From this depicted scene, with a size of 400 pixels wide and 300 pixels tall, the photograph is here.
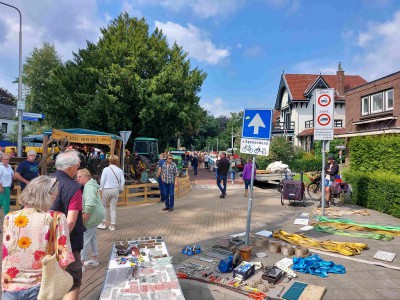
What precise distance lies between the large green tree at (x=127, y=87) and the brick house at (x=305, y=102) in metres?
17.2

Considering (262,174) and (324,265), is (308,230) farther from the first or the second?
(262,174)

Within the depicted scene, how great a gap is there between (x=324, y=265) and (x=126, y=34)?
2427cm

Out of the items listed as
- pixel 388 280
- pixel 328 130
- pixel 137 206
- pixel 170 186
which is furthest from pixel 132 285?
pixel 137 206

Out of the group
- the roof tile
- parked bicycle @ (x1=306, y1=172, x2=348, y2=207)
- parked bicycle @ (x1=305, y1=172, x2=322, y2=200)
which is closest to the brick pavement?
parked bicycle @ (x1=306, y1=172, x2=348, y2=207)

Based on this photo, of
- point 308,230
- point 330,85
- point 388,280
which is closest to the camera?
point 388,280

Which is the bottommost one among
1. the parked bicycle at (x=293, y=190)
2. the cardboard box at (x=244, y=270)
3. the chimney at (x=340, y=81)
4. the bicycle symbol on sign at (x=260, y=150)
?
the cardboard box at (x=244, y=270)

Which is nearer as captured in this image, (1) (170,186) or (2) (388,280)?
(2) (388,280)

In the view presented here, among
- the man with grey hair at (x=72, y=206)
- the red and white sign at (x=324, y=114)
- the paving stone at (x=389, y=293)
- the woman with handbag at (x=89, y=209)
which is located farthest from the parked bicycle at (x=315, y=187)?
the man with grey hair at (x=72, y=206)

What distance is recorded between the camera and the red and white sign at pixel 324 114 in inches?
330

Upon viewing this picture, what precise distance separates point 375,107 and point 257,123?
1984 cm

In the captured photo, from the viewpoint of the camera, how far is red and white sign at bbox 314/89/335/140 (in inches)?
330

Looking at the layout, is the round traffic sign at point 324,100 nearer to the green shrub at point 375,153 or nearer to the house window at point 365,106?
the green shrub at point 375,153

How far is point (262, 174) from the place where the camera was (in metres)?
16.5

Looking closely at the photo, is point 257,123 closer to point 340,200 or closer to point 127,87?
point 340,200
